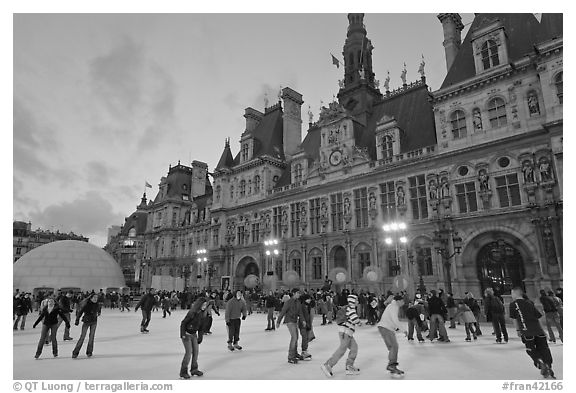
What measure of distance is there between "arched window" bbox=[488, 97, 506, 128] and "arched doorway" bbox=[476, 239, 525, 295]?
810cm

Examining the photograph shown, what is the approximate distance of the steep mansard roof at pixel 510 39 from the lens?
25578mm

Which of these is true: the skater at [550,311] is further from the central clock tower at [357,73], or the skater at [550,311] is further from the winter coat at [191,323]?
the central clock tower at [357,73]

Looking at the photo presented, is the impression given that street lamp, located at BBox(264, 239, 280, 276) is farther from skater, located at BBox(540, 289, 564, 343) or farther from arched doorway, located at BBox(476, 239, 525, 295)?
skater, located at BBox(540, 289, 564, 343)

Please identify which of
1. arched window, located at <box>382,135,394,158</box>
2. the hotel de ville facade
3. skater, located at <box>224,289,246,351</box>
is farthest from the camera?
arched window, located at <box>382,135,394,158</box>

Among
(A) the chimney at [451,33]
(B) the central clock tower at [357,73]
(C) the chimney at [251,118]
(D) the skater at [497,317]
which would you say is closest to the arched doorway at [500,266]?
(D) the skater at [497,317]

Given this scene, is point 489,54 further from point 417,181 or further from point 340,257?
Answer: point 340,257

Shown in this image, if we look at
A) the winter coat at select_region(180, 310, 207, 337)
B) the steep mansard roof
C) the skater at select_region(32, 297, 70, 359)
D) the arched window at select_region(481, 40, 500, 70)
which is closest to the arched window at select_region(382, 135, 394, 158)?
the steep mansard roof

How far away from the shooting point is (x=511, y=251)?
2367 centimetres

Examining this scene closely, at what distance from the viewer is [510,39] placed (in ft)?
88.0

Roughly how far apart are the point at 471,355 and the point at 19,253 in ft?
361

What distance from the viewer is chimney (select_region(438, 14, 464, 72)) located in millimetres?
32219

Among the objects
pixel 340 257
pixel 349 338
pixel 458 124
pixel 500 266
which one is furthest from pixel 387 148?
pixel 349 338
